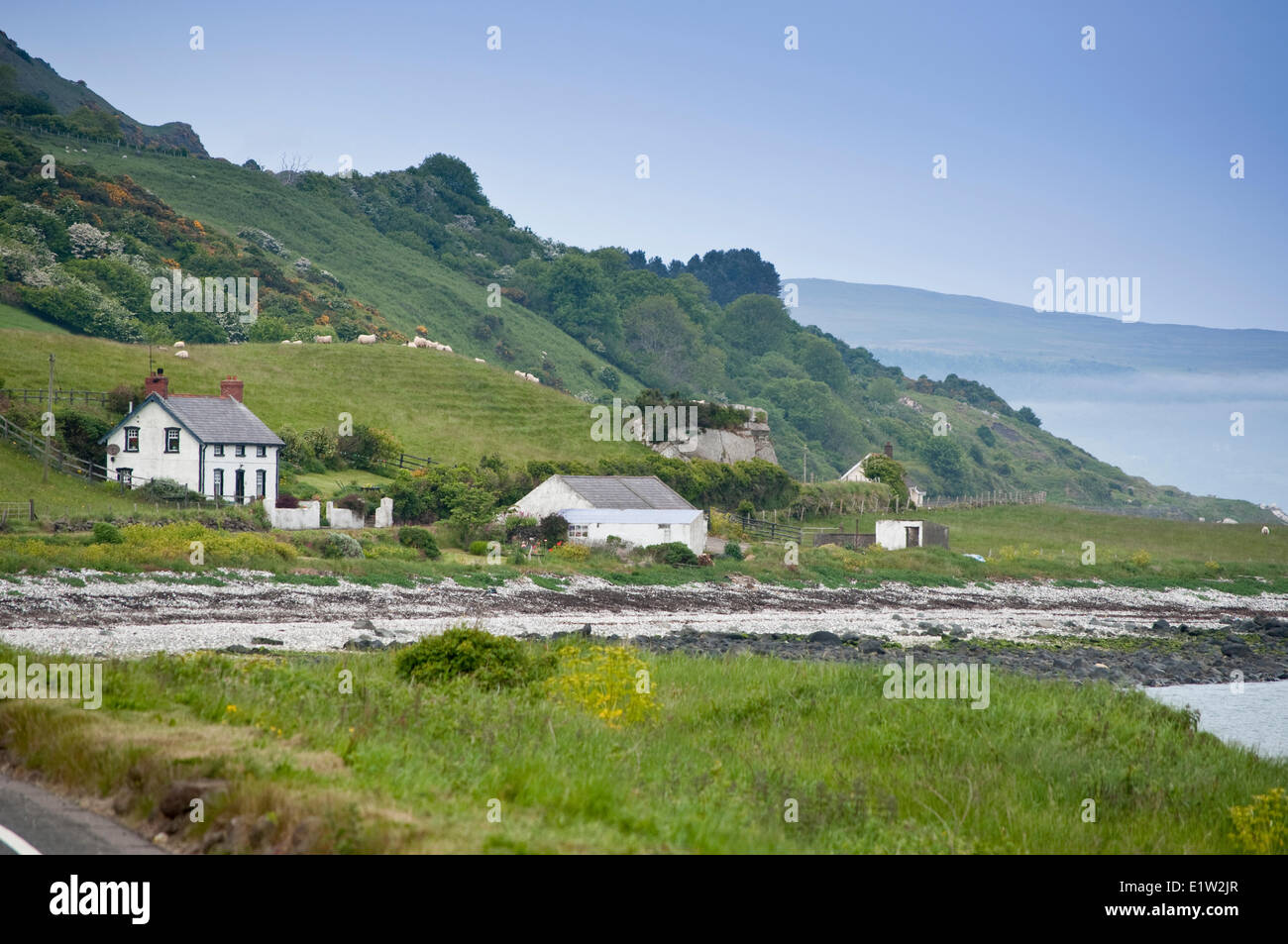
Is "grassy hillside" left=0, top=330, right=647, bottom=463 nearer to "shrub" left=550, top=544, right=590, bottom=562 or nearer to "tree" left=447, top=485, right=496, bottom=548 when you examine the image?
"tree" left=447, top=485, right=496, bottom=548

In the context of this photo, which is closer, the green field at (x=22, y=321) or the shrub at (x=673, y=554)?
the shrub at (x=673, y=554)

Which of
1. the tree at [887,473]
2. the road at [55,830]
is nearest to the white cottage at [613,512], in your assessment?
the tree at [887,473]

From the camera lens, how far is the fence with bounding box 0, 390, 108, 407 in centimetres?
6806

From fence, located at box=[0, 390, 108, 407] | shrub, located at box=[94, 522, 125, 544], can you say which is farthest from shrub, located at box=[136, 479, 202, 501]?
fence, located at box=[0, 390, 108, 407]

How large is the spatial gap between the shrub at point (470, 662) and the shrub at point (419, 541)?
112ft

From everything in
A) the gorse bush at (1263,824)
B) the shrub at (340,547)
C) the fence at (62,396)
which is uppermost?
the fence at (62,396)

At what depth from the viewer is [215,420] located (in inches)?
2470

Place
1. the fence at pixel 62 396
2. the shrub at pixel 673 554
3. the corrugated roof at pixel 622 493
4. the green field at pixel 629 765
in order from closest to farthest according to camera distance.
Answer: the green field at pixel 629 765
the shrub at pixel 673 554
the corrugated roof at pixel 622 493
the fence at pixel 62 396

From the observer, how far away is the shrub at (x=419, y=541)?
55844mm

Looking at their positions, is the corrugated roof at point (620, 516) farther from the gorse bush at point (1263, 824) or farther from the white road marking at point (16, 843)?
the white road marking at point (16, 843)

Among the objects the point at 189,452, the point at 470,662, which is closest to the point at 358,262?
the point at 189,452
